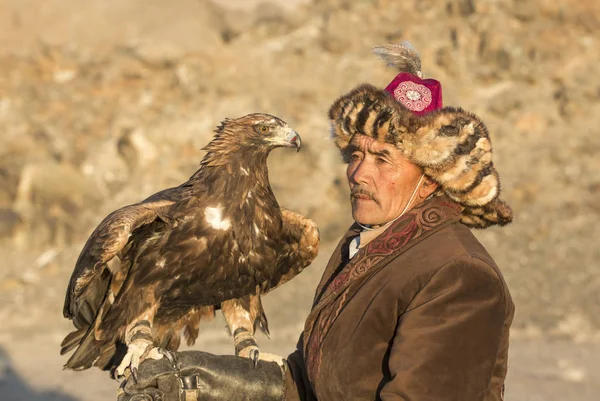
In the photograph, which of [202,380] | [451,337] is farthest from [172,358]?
[451,337]

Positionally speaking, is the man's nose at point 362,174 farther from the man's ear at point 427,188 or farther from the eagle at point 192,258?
the eagle at point 192,258

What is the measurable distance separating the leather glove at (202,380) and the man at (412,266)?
74cm

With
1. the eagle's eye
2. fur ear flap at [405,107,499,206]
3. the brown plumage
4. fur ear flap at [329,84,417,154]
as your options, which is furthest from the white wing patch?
fur ear flap at [405,107,499,206]

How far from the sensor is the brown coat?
2.54 metres

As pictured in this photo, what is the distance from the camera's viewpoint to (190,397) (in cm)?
374

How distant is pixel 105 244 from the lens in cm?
400

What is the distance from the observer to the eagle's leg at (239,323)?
177 inches

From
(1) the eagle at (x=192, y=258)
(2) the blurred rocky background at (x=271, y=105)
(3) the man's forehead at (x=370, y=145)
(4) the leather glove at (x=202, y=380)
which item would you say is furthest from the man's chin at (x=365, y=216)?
(2) the blurred rocky background at (x=271, y=105)

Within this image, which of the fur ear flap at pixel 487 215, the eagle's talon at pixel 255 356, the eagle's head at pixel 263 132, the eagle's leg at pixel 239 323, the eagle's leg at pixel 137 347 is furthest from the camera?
the eagle's head at pixel 263 132

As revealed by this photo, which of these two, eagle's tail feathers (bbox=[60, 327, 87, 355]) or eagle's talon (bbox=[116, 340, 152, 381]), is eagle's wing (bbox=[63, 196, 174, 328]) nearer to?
eagle's tail feathers (bbox=[60, 327, 87, 355])

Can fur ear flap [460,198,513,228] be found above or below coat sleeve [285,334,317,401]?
above

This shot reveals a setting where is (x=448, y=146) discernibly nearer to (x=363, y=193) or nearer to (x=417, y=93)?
(x=417, y=93)

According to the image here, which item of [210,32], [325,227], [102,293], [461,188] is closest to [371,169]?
[461,188]

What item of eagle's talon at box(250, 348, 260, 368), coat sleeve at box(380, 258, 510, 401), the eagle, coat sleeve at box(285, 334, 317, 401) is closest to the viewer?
coat sleeve at box(380, 258, 510, 401)
